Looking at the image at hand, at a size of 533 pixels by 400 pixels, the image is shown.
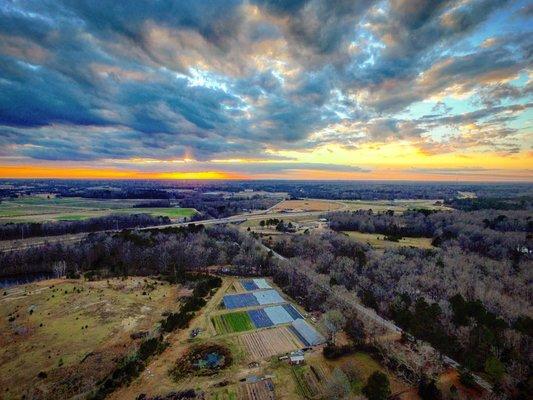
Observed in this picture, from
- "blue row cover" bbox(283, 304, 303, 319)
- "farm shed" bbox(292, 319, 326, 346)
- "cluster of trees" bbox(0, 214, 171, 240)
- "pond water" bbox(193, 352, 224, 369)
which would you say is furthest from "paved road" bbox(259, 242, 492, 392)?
"cluster of trees" bbox(0, 214, 171, 240)

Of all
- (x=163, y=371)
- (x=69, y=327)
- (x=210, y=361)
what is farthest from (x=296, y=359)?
(x=69, y=327)

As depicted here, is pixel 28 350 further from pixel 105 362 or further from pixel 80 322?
pixel 105 362

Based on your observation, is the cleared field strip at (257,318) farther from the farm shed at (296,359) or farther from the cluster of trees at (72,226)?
the cluster of trees at (72,226)

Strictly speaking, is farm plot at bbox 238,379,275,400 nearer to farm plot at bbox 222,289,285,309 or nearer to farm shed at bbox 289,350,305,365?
farm shed at bbox 289,350,305,365

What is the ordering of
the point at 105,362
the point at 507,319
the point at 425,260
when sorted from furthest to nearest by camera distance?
the point at 425,260
the point at 507,319
the point at 105,362

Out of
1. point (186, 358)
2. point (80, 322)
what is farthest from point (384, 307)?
point (80, 322)

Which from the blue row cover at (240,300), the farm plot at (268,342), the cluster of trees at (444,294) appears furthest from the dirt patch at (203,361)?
the cluster of trees at (444,294)

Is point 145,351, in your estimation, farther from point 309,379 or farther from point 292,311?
point 292,311
